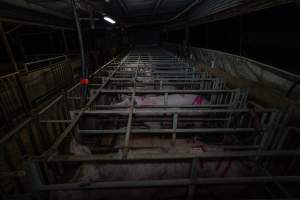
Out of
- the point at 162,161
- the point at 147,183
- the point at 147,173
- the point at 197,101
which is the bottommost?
the point at 147,173

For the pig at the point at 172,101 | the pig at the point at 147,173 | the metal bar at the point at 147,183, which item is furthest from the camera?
the pig at the point at 172,101

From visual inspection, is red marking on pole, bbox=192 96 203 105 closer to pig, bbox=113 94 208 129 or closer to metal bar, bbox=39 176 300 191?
pig, bbox=113 94 208 129

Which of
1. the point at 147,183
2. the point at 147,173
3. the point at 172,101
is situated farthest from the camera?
the point at 172,101

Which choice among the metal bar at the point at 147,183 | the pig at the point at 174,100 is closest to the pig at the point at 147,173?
the metal bar at the point at 147,183

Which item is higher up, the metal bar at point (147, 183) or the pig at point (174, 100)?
the metal bar at point (147, 183)

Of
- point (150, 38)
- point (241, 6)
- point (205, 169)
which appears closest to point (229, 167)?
point (205, 169)

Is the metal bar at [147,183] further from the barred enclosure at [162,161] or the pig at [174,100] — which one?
the pig at [174,100]

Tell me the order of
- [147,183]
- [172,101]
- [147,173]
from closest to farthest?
[147,183], [147,173], [172,101]

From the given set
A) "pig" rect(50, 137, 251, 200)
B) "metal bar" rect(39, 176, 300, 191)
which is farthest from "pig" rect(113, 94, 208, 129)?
"metal bar" rect(39, 176, 300, 191)

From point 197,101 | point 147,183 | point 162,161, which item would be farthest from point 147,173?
point 197,101

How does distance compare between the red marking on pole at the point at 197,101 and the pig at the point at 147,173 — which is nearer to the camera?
the pig at the point at 147,173

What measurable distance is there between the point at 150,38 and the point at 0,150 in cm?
2367

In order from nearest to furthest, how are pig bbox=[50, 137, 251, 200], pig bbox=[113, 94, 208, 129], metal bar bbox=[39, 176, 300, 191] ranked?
metal bar bbox=[39, 176, 300, 191]
pig bbox=[50, 137, 251, 200]
pig bbox=[113, 94, 208, 129]

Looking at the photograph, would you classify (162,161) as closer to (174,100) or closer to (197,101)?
(174,100)
